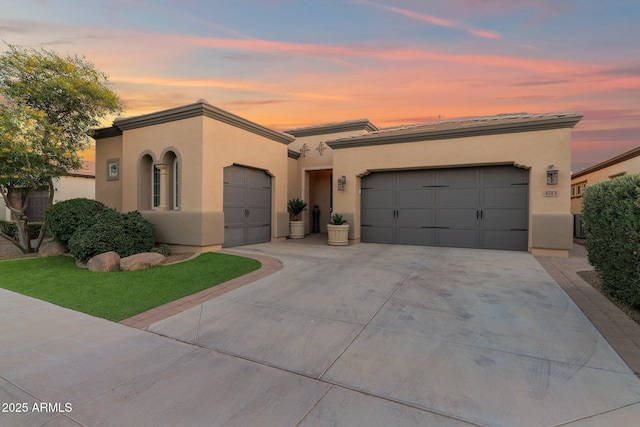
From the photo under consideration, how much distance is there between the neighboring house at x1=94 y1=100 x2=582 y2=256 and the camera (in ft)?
28.3

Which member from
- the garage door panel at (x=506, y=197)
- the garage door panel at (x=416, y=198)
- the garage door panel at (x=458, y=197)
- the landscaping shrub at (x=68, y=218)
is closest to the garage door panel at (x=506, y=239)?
the garage door panel at (x=506, y=197)

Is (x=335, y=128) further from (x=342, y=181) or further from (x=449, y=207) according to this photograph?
(x=449, y=207)

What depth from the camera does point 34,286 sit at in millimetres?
5379

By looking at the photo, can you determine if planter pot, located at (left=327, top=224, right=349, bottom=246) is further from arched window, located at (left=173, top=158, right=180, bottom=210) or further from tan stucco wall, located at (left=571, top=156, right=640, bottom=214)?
tan stucco wall, located at (left=571, top=156, right=640, bottom=214)

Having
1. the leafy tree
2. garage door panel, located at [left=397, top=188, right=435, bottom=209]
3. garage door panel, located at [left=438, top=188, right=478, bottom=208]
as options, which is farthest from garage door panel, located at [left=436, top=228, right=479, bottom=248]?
the leafy tree

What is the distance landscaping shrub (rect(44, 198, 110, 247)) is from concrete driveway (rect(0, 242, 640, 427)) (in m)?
3.58

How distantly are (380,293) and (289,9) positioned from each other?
759 cm

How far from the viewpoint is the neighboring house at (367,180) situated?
28.3 feet

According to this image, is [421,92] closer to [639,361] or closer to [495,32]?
[495,32]

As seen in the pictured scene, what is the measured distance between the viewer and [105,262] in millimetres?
6422

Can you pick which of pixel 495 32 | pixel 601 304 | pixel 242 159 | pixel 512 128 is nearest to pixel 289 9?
pixel 242 159

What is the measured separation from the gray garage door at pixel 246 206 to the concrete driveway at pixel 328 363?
5.50 meters

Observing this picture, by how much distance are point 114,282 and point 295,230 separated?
25.2 ft

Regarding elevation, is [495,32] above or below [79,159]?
above
